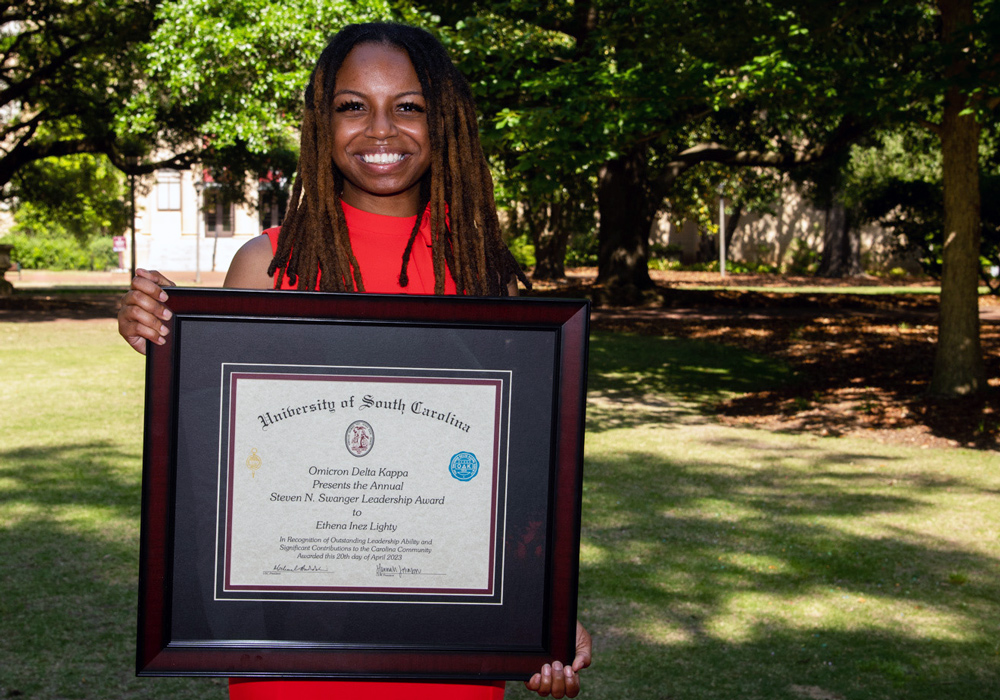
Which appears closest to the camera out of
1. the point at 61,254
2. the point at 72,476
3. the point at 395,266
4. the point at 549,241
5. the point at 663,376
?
the point at 395,266

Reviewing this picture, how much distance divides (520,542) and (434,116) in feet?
2.66

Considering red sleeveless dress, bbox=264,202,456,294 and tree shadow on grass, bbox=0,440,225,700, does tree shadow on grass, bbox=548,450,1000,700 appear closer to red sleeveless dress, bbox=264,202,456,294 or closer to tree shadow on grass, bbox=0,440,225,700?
tree shadow on grass, bbox=0,440,225,700

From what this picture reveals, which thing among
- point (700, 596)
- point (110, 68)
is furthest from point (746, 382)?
point (110, 68)

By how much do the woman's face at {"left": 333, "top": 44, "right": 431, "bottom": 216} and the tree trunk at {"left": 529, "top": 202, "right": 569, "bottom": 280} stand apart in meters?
32.7

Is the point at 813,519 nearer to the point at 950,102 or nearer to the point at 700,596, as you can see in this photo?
the point at 700,596

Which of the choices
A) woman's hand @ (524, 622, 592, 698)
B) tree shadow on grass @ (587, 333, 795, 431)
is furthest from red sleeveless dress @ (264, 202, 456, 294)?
tree shadow on grass @ (587, 333, 795, 431)

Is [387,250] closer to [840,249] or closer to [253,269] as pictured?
[253,269]

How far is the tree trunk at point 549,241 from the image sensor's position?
3456cm

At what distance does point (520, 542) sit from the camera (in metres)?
1.63

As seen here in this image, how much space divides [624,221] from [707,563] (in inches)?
731

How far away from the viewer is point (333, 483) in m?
1.59

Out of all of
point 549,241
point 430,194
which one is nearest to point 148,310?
point 430,194

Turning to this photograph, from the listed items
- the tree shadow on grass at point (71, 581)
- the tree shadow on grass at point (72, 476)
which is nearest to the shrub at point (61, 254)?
the tree shadow on grass at point (72, 476)
